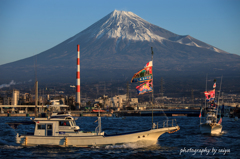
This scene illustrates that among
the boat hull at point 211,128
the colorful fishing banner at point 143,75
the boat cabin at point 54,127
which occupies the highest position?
the colorful fishing banner at point 143,75

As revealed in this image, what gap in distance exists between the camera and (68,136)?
4028 centimetres

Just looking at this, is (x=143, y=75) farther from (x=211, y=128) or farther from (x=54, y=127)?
(x=211, y=128)

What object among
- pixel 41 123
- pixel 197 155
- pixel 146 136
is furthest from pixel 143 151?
pixel 41 123

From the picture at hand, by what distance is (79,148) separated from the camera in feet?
132

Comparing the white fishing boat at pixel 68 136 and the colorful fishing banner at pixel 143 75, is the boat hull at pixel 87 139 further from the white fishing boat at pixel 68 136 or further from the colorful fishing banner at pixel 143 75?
the colorful fishing banner at pixel 143 75

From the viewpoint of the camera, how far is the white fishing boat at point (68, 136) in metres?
40.0

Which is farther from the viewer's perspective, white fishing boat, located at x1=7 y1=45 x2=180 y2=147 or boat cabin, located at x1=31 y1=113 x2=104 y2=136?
boat cabin, located at x1=31 y1=113 x2=104 y2=136

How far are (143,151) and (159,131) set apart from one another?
10.9 ft

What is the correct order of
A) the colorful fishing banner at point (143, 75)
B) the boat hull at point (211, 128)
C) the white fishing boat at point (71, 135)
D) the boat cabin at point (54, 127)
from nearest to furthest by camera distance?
1. the colorful fishing banner at point (143, 75)
2. the white fishing boat at point (71, 135)
3. the boat cabin at point (54, 127)
4. the boat hull at point (211, 128)

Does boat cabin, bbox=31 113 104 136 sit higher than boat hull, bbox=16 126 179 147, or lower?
higher

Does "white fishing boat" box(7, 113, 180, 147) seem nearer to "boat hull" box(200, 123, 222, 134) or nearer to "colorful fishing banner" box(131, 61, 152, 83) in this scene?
"colorful fishing banner" box(131, 61, 152, 83)

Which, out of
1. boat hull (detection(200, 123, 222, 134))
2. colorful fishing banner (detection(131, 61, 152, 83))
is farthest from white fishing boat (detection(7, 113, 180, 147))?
boat hull (detection(200, 123, 222, 134))

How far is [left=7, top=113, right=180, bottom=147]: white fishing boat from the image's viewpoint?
131 feet

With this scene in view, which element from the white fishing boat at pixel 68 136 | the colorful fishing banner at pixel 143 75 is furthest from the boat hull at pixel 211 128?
the colorful fishing banner at pixel 143 75
